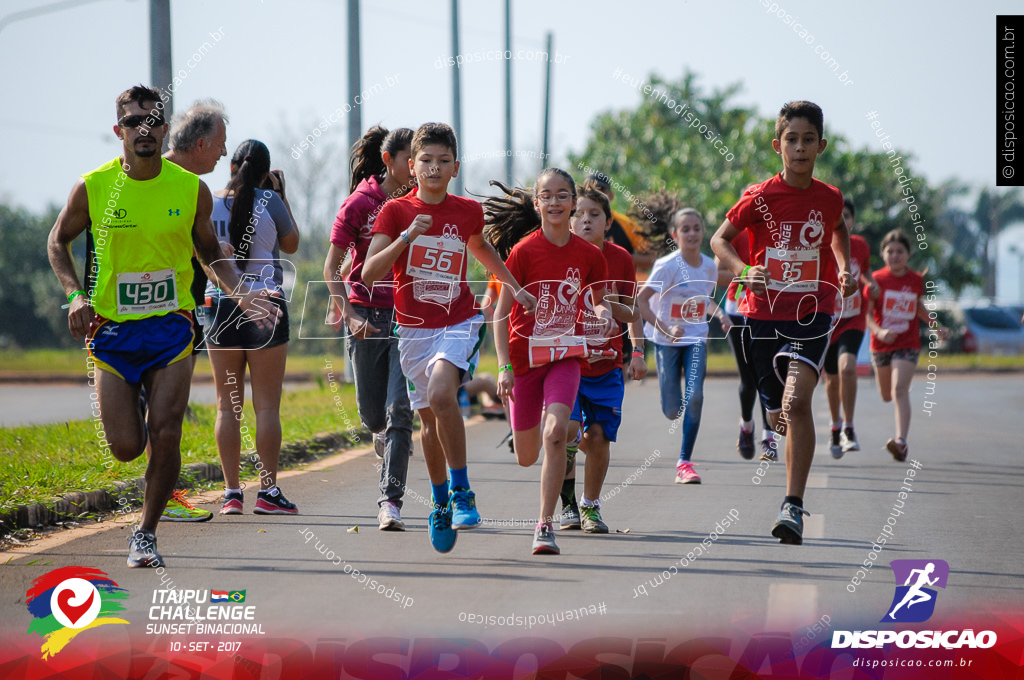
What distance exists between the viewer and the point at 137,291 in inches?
227

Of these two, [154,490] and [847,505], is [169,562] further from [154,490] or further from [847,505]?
[847,505]

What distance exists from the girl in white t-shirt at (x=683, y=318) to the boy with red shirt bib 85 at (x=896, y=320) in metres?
2.19

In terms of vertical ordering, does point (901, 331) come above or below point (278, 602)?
above

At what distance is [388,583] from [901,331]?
694 centimetres

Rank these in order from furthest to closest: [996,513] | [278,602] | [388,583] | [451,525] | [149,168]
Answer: [996,513] < [451,525] < [149,168] < [388,583] < [278,602]

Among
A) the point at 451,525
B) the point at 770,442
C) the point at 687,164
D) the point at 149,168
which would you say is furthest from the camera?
the point at 687,164

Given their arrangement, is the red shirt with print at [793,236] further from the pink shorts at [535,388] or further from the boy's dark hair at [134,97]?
the boy's dark hair at [134,97]

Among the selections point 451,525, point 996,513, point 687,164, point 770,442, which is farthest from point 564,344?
point 687,164

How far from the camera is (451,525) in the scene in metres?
6.23

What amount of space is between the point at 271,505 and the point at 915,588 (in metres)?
3.75

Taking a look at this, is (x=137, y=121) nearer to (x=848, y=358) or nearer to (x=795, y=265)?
(x=795, y=265)

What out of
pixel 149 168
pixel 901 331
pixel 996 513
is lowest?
pixel 996 513

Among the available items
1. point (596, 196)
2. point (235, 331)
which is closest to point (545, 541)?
point (596, 196)

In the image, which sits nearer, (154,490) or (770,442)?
(154,490)
